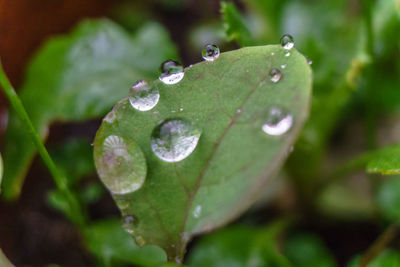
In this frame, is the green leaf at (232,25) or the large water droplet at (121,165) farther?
the green leaf at (232,25)

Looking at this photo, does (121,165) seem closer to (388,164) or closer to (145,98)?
(145,98)

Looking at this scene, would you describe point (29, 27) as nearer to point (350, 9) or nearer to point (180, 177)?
point (180, 177)

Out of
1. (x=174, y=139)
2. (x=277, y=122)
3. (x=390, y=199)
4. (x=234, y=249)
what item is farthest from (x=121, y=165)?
(x=390, y=199)

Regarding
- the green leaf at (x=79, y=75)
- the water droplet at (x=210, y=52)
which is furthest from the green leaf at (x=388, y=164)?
the green leaf at (x=79, y=75)

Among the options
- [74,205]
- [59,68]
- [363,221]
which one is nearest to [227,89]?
[74,205]

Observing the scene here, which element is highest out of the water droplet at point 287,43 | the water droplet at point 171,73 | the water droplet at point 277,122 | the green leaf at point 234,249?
the water droplet at point 287,43

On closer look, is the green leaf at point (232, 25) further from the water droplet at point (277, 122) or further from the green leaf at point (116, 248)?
the green leaf at point (116, 248)

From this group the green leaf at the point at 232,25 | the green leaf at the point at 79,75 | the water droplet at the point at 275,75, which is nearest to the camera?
the water droplet at the point at 275,75
